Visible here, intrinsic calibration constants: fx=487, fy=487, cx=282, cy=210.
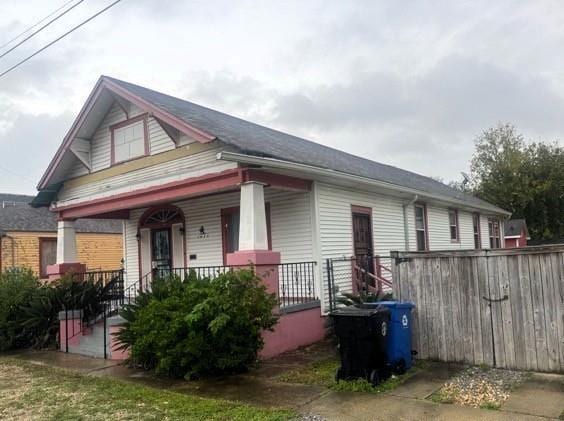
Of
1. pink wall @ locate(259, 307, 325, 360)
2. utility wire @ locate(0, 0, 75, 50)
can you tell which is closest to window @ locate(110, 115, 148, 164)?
utility wire @ locate(0, 0, 75, 50)

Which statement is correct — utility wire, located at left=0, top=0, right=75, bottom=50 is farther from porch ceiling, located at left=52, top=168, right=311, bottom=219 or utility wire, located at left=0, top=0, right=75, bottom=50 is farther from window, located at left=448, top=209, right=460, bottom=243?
window, located at left=448, top=209, right=460, bottom=243

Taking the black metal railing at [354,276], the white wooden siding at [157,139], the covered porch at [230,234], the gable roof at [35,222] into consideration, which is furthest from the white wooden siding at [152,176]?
the gable roof at [35,222]

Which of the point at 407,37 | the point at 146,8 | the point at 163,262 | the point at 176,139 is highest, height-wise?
the point at 407,37

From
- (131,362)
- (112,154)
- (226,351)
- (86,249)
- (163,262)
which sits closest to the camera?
(226,351)

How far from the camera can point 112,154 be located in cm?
1241

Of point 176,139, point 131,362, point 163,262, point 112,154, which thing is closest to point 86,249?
point 163,262

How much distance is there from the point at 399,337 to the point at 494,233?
18.0m

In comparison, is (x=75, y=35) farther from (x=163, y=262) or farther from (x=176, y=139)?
(x=163, y=262)

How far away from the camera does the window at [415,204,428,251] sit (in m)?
15.3


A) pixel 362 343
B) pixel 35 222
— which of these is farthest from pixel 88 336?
pixel 35 222

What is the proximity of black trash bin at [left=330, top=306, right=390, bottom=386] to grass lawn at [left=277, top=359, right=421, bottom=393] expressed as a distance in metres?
0.10

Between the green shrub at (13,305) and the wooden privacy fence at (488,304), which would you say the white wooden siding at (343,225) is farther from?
the green shrub at (13,305)

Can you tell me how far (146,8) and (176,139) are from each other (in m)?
3.03

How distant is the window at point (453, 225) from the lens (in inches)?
695
